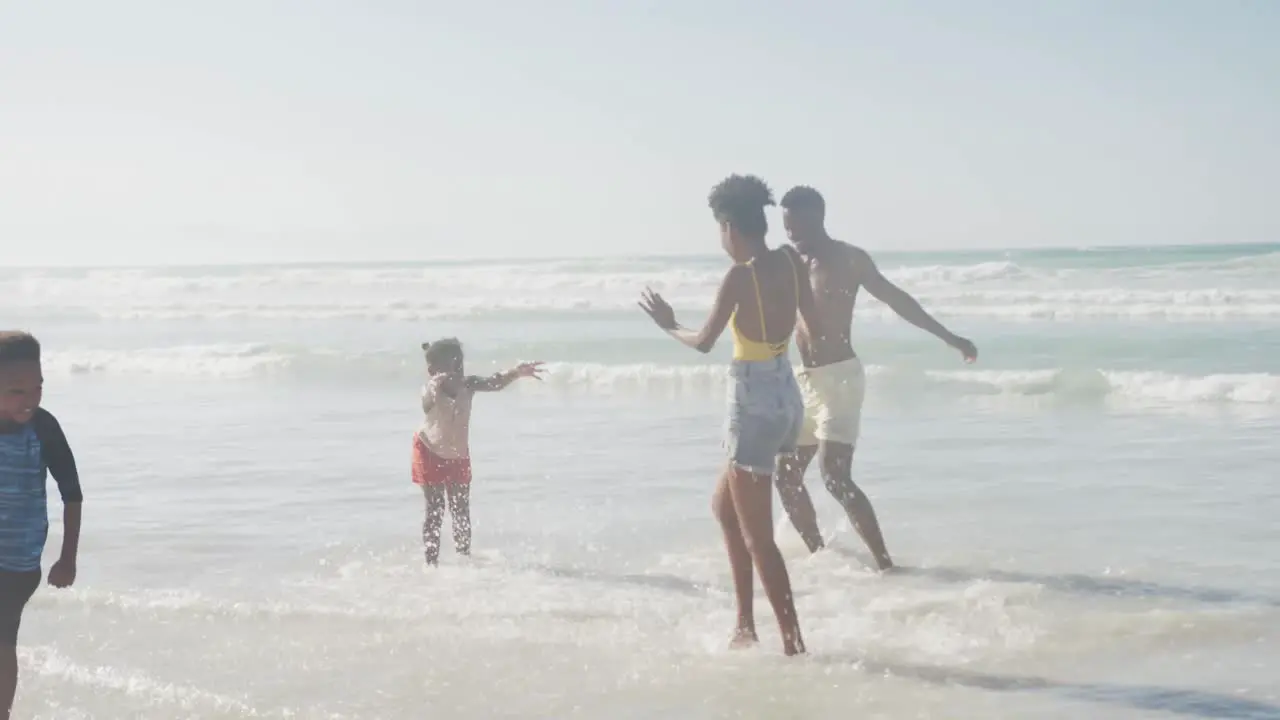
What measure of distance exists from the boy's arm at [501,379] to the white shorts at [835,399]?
4.54ft

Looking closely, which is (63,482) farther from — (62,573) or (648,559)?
(648,559)

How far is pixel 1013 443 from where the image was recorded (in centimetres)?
1026

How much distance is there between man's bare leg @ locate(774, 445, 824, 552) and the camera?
21.5ft

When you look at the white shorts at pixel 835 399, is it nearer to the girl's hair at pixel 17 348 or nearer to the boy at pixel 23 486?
the boy at pixel 23 486

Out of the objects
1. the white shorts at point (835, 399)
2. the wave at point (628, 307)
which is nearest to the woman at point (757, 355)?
the white shorts at point (835, 399)

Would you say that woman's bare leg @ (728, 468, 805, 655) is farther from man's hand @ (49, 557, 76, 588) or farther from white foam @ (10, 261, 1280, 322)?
white foam @ (10, 261, 1280, 322)

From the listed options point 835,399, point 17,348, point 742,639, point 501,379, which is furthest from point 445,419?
point 17,348

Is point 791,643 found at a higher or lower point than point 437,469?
lower

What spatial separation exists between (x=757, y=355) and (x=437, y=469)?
2697mm

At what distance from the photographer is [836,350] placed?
6.35m

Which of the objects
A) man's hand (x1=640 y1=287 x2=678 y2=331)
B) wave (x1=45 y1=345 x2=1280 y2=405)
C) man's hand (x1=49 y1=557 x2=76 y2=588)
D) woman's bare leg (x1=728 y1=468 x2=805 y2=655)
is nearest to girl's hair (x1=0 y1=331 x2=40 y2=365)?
man's hand (x1=49 y1=557 x2=76 y2=588)

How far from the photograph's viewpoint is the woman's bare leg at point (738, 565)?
5.03m

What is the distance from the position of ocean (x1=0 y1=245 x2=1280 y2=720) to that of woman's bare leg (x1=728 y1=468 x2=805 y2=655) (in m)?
0.25

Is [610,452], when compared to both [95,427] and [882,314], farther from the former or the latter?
[882,314]
